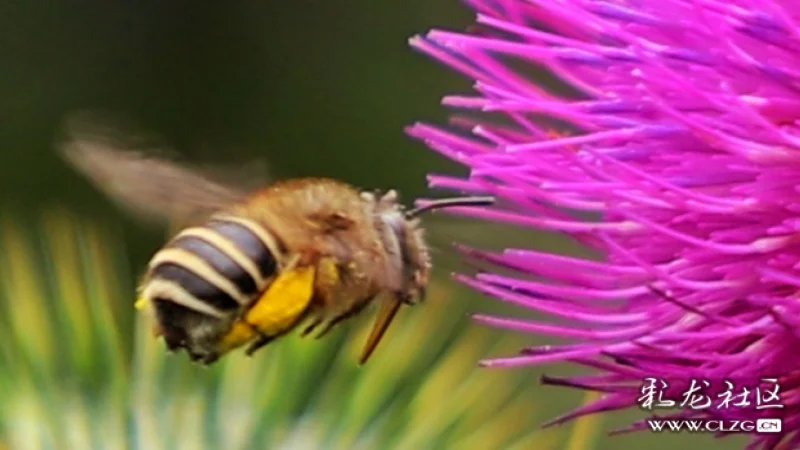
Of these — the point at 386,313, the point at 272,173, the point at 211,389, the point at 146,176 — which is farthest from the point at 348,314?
the point at 272,173

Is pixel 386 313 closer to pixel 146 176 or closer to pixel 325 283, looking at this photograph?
pixel 325 283

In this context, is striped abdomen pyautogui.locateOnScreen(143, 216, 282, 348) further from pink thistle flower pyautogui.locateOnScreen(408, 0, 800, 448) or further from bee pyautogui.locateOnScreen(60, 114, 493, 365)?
pink thistle flower pyautogui.locateOnScreen(408, 0, 800, 448)

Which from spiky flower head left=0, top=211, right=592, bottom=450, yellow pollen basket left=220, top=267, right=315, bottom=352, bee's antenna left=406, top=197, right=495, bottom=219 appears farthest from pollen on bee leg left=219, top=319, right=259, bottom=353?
spiky flower head left=0, top=211, right=592, bottom=450

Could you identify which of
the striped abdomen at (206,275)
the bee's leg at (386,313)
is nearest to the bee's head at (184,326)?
the striped abdomen at (206,275)

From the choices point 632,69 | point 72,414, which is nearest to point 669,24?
point 632,69

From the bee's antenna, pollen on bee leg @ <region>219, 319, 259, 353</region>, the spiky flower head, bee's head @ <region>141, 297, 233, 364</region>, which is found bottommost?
the spiky flower head
